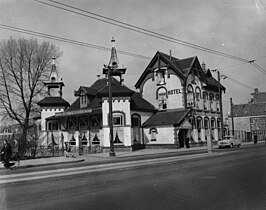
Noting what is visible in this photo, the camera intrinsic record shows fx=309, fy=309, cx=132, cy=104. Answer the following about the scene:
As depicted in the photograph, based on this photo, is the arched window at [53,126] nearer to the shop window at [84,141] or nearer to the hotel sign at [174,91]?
the shop window at [84,141]

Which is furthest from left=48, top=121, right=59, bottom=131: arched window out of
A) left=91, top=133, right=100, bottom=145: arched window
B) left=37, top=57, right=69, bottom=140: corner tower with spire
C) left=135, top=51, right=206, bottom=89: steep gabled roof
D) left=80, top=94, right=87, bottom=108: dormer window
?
left=135, top=51, right=206, bottom=89: steep gabled roof

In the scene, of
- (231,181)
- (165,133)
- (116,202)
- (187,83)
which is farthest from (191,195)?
Answer: (187,83)

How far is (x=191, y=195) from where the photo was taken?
27.2ft

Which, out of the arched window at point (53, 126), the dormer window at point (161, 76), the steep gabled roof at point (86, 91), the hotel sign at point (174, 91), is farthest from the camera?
the arched window at point (53, 126)

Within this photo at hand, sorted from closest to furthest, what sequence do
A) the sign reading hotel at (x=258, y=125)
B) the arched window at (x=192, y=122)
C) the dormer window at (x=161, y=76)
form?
the arched window at (x=192, y=122), the dormer window at (x=161, y=76), the sign reading hotel at (x=258, y=125)

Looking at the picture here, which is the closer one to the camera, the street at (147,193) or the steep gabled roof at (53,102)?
the street at (147,193)

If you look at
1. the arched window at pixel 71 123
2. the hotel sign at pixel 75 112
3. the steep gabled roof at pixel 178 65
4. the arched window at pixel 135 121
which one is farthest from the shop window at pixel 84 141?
the steep gabled roof at pixel 178 65

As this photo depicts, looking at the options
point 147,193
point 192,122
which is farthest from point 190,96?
point 147,193

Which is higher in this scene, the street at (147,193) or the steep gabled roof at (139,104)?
the steep gabled roof at (139,104)

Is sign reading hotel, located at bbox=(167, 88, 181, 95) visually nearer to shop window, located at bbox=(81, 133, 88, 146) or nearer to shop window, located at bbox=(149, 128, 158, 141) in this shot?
shop window, located at bbox=(149, 128, 158, 141)

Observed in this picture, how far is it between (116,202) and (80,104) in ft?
114

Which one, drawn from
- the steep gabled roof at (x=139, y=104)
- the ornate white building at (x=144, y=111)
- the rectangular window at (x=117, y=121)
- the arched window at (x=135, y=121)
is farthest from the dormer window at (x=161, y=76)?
the rectangular window at (x=117, y=121)

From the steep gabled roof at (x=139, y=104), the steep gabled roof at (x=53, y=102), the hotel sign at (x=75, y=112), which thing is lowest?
the hotel sign at (x=75, y=112)

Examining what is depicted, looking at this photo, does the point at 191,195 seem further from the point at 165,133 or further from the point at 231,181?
the point at 165,133
